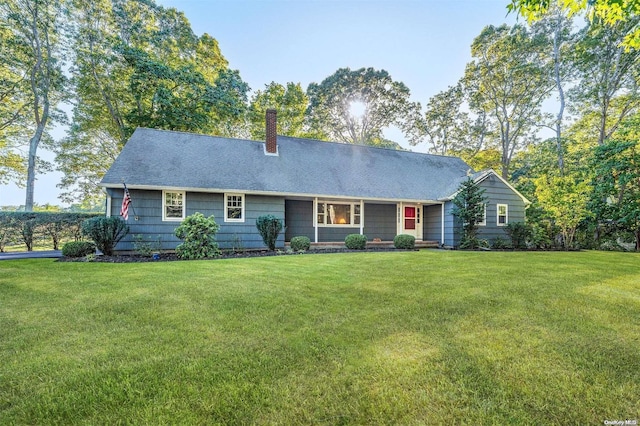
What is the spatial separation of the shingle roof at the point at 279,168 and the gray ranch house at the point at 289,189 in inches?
1.7

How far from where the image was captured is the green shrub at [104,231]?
911 cm

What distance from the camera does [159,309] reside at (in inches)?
148

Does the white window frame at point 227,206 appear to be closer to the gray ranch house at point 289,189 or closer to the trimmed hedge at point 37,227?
the gray ranch house at point 289,189

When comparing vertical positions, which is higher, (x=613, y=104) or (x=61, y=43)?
(x=61, y=43)

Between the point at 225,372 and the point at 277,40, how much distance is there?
16318 mm

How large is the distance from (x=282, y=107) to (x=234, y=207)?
15274mm

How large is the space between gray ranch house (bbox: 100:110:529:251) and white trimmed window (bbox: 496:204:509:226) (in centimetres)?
5

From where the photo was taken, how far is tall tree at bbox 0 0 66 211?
1585 centimetres

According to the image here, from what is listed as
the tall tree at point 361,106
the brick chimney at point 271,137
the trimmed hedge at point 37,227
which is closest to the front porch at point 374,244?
the brick chimney at point 271,137

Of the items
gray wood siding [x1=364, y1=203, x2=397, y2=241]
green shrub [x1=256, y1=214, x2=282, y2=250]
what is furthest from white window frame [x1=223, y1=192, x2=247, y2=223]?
gray wood siding [x1=364, y1=203, x2=397, y2=241]

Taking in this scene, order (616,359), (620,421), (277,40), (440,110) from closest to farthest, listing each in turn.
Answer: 1. (620,421)
2. (616,359)
3. (277,40)
4. (440,110)

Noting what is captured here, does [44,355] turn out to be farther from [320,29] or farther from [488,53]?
[488,53]

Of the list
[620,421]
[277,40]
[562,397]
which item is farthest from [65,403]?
[277,40]

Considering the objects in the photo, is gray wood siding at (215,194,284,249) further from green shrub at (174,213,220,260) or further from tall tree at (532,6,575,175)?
tall tree at (532,6,575,175)
